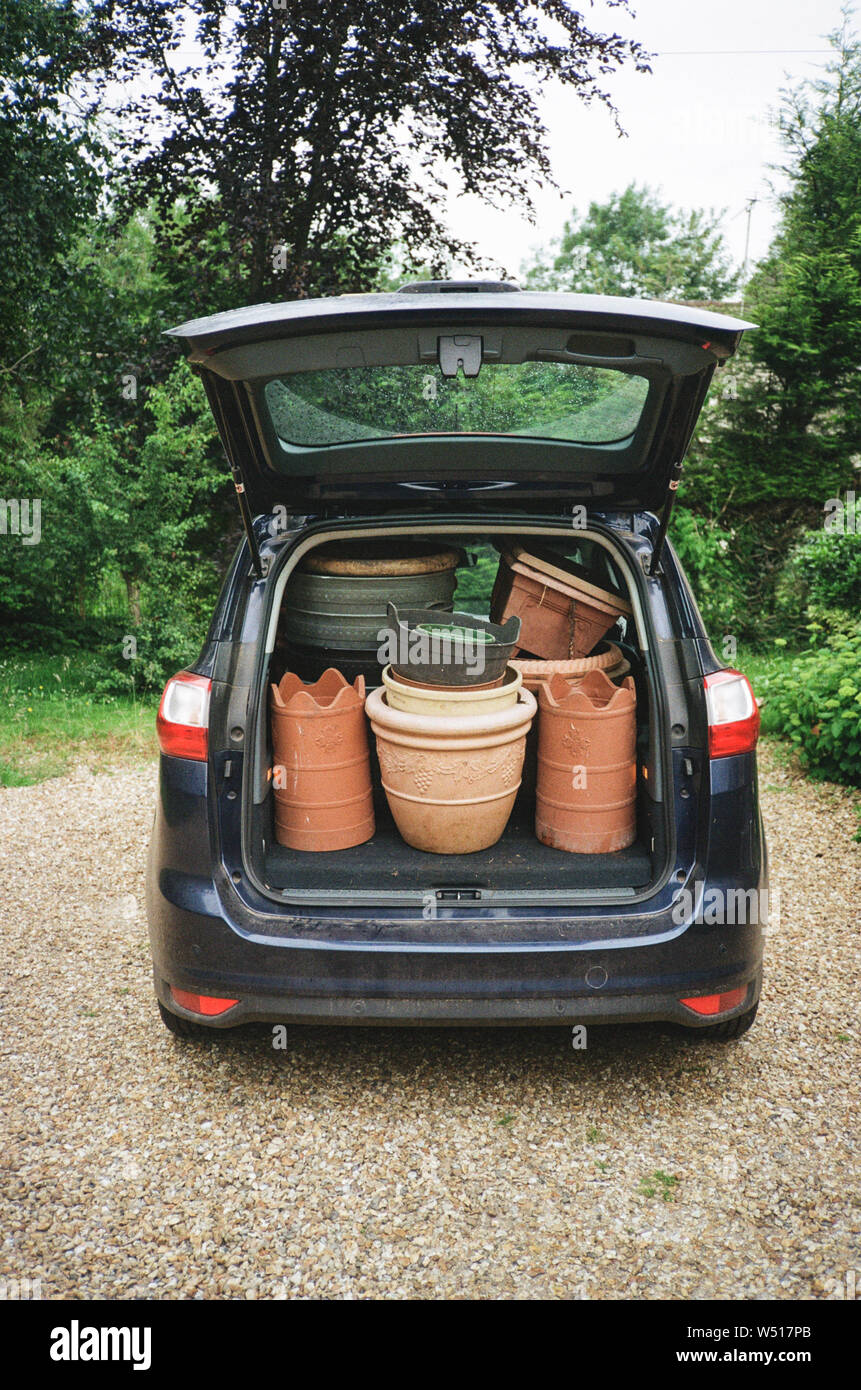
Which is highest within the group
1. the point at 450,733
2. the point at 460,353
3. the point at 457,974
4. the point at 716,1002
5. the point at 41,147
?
the point at 41,147

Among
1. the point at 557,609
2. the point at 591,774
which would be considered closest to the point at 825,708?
the point at 557,609

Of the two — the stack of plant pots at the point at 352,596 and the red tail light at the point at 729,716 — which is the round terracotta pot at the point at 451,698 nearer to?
the stack of plant pots at the point at 352,596

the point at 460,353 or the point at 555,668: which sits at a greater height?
the point at 460,353

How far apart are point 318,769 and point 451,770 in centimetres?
39

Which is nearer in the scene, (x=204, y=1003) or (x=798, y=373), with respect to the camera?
(x=204, y=1003)

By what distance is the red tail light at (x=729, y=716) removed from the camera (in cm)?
246

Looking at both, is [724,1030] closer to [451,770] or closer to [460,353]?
[451,770]

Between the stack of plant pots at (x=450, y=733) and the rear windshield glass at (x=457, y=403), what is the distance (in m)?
0.64

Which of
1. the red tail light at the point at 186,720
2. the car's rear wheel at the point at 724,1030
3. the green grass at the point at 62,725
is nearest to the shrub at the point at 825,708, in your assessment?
the car's rear wheel at the point at 724,1030

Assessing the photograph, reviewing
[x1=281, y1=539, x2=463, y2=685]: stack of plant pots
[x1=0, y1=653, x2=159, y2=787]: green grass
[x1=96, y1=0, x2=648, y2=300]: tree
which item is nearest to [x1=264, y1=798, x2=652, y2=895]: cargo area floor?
[x1=281, y1=539, x2=463, y2=685]: stack of plant pots

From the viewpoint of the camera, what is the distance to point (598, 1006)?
2336 millimetres

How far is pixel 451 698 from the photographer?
105 inches
